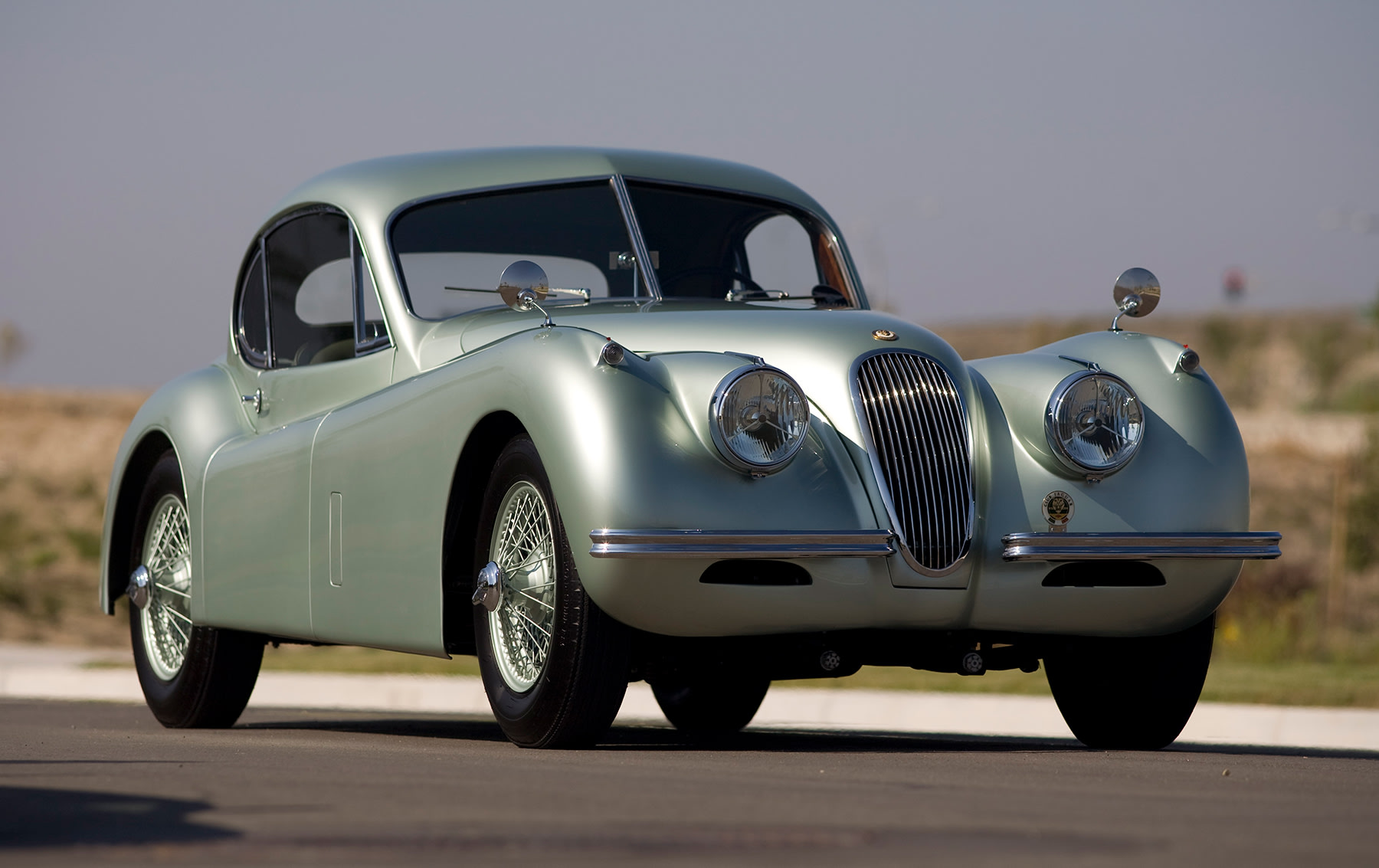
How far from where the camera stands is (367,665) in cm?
1406

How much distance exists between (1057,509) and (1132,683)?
2.94ft

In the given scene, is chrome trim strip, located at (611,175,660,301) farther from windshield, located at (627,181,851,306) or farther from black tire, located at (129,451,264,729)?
black tire, located at (129,451,264,729)

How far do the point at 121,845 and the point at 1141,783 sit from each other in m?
2.51

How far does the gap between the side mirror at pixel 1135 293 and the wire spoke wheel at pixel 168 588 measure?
13.0 ft

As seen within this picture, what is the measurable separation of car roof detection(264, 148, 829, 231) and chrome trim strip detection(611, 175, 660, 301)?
83 mm

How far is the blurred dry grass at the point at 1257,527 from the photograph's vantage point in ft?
46.4

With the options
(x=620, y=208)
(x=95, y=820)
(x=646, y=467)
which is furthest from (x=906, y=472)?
(x=95, y=820)

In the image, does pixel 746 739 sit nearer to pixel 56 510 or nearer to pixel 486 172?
pixel 486 172

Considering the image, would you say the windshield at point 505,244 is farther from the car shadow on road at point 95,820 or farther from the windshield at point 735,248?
the car shadow on road at point 95,820

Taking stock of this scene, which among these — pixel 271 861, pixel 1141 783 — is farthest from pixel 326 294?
pixel 271 861

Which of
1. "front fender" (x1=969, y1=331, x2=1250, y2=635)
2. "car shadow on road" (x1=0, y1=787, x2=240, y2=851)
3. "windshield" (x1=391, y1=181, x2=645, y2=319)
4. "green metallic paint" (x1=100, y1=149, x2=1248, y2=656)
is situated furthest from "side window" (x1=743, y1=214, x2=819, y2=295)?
"car shadow on road" (x1=0, y1=787, x2=240, y2=851)

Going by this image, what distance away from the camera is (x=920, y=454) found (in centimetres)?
568

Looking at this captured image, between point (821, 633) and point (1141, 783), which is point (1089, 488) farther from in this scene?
point (1141, 783)

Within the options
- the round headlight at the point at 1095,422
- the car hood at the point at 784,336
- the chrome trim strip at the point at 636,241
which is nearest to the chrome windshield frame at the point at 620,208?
the chrome trim strip at the point at 636,241
